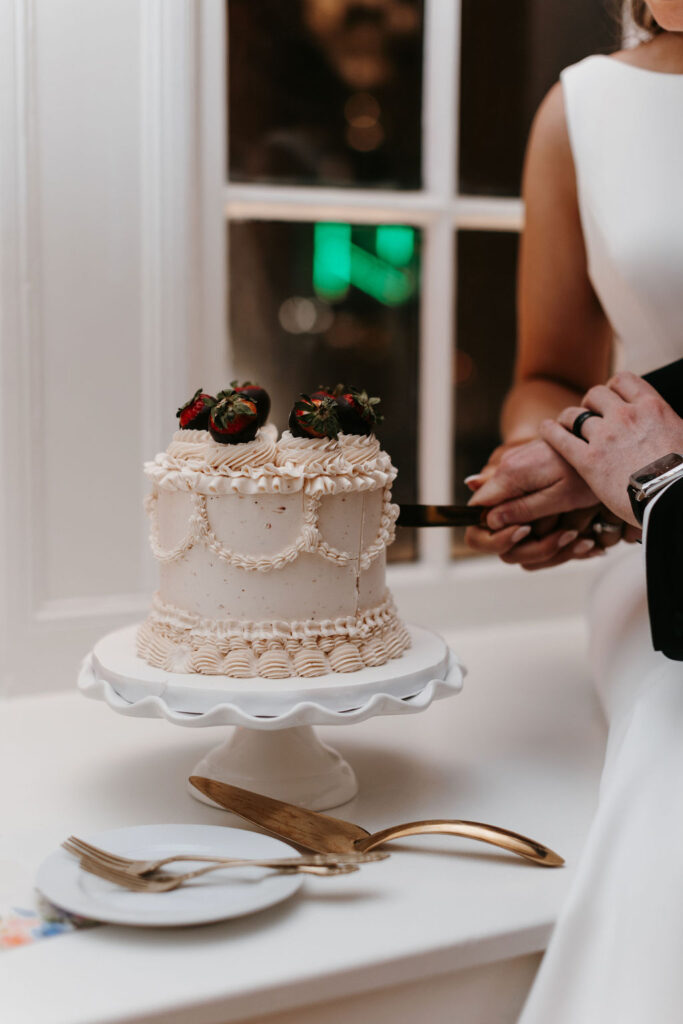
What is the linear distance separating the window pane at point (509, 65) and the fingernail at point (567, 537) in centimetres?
79

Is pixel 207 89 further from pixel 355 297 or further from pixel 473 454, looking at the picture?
pixel 473 454

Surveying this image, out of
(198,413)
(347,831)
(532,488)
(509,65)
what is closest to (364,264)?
(509,65)

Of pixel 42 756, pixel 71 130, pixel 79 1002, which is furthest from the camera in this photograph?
pixel 71 130

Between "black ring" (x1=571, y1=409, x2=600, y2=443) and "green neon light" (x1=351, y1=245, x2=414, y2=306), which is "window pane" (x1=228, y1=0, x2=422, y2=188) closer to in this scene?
"green neon light" (x1=351, y1=245, x2=414, y2=306)

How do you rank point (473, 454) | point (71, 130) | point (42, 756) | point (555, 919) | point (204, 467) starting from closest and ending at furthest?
point (555, 919) → point (204, 467) → point (42, 756) → point (71, 130) → point (473, 454)

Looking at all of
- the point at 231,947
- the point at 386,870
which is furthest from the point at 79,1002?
the point at 386,870

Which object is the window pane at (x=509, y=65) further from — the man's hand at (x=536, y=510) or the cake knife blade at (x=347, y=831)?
the cake knife blade at (x=347, y=831)

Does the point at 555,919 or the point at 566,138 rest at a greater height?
the point at 566,138

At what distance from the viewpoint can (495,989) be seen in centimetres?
84

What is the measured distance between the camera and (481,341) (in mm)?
1869

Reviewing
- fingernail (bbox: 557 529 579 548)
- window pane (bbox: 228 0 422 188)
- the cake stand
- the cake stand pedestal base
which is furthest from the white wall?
fingernail (bbox: 557 529 579 548)

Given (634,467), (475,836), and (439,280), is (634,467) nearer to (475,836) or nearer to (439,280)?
(475,836)

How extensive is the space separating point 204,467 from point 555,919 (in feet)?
1.56

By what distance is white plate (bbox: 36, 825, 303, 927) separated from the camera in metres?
0.77
